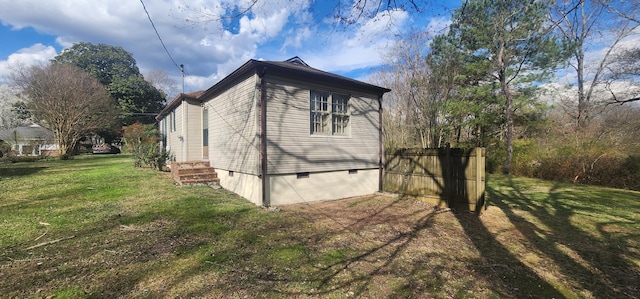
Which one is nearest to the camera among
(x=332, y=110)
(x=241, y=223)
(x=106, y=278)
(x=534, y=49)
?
(x=106, y=278)

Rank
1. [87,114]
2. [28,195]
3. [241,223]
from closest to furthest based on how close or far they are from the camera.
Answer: [241,223] → [28,195] → [87,114]

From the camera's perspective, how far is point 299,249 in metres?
4.09

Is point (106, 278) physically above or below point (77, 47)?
below

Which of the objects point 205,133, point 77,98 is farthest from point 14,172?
point 77,98

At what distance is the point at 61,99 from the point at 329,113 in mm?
22779

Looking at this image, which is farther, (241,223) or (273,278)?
(241,223)

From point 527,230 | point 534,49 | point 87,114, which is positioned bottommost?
point 527,230

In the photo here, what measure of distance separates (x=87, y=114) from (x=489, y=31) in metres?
28.4

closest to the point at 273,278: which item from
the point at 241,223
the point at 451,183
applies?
the point at 241,223

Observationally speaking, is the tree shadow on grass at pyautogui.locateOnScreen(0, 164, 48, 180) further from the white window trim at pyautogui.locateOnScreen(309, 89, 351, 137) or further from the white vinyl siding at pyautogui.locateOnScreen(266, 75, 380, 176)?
the white window trim at pyautogui.locateOnScreen(309, 89, 351, 137)

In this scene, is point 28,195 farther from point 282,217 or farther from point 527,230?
point 527,230

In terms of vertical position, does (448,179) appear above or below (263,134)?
below

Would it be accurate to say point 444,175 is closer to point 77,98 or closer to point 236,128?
point 236,128

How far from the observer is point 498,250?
4.46m
